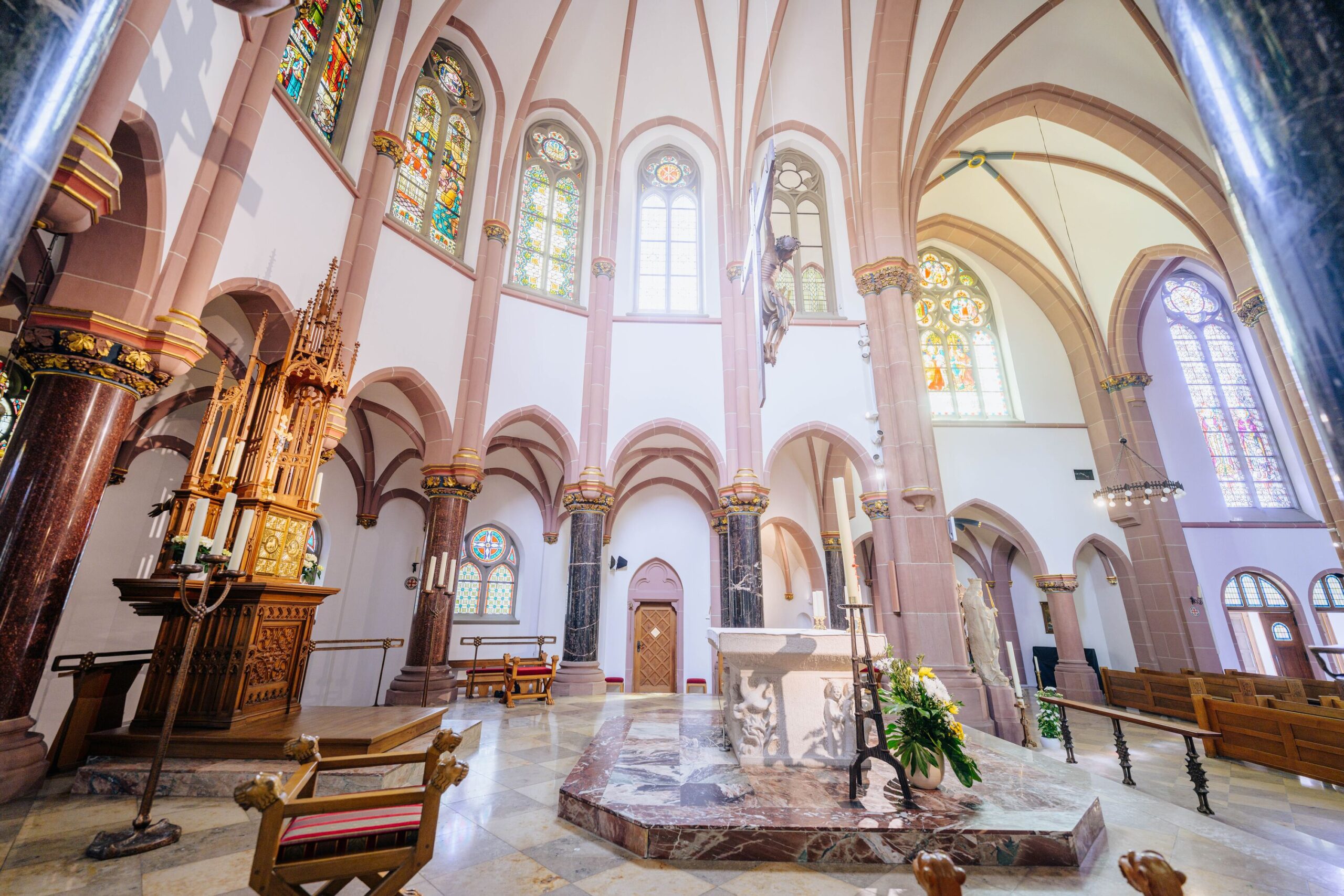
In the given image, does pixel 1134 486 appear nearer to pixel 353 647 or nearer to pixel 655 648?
pixel 655 648

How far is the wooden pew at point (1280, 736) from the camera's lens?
5.73 metres

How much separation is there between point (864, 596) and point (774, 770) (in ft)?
51.1

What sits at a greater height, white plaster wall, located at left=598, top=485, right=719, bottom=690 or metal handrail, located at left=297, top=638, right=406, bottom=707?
white plaster wall, located at left=598, top=485, right=719, bottom=690

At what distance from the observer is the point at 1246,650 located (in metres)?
13.4

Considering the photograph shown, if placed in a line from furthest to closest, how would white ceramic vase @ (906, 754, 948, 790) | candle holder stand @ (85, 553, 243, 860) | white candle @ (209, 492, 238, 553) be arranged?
white candle @ (209, 492, 238, 553)
white ceramic vase @ (906, 754, 948, 790)
candle holder stand @ (85, 553, 243, 860)

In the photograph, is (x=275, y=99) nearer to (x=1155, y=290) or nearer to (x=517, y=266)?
(x=517, y=266)

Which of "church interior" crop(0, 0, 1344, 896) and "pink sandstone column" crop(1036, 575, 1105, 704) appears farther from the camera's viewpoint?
"pink sandstone column" crop(1036, 575, 1105, 704)

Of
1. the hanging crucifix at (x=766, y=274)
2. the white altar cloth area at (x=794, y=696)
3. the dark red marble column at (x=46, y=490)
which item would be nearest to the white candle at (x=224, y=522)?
the dark red marble column at (x=46, y=490)

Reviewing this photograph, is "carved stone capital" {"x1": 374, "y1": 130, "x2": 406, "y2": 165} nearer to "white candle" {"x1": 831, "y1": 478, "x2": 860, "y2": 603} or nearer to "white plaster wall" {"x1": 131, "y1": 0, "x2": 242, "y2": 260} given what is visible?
"white plaster wall" {"x1": 131, "y1": 0, "x2": 242, "y2": 260}

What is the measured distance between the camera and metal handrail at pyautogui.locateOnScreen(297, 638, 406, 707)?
15.7ft

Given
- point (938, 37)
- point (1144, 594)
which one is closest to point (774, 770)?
point (938, 37)

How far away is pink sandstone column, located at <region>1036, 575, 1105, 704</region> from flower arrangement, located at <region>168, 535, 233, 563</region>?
14688 mm

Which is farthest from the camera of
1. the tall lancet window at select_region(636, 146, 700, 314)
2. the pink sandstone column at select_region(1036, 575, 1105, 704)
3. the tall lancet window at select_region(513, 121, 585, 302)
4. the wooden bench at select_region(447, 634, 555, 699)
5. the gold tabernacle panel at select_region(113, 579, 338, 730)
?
the pink sandstone column at select_region(1036, 575, 1105, 704)

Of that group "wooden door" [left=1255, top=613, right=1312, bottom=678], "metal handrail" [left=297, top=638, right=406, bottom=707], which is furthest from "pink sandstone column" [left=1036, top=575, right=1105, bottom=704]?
"metal handrail" [left=297, top=638, right=406, bottom=707]
